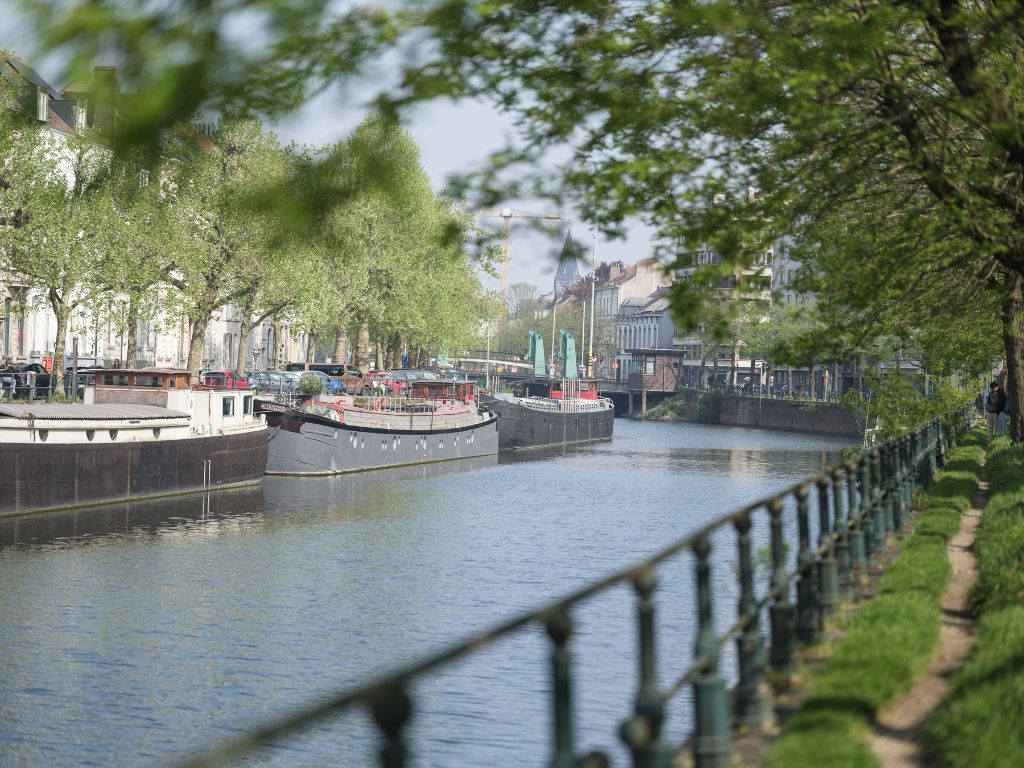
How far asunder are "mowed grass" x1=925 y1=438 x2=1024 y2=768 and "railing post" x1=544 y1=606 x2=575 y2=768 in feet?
8.04

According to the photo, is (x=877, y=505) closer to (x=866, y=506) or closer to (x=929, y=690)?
(x=866, y=506)

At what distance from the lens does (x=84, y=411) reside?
43.2 m

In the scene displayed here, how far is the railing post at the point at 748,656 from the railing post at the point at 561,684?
2.98m

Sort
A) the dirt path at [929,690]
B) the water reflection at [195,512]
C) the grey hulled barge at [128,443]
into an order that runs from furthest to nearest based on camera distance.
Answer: the grey hulled barge at [128,443]
the water reflection at [195,512]
the dirt path at [929,690]

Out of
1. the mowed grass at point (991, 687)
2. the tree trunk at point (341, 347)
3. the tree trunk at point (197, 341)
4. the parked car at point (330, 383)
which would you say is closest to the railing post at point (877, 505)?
the mowed grass at point (991, 687)

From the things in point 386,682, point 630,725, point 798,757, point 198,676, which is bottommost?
point 198,676

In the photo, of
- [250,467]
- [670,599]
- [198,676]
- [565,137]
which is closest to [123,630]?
[198,676]

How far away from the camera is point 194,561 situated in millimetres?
33188

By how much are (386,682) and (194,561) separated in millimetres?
30155

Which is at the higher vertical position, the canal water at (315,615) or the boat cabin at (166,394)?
the boat cabin at (166,394)

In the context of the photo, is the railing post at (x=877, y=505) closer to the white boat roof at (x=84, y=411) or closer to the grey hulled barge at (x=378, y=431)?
the white boat roof at (x=84, y=411)

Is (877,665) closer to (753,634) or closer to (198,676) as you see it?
(753,634)

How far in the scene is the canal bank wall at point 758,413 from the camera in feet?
347

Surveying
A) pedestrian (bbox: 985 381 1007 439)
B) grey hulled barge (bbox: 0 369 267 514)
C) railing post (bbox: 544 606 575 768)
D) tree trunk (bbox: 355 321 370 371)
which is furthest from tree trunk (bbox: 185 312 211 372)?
railing post (bbox: 544 606 575 768)
